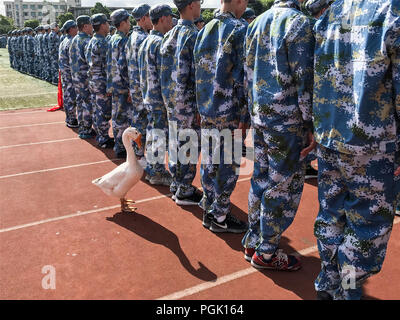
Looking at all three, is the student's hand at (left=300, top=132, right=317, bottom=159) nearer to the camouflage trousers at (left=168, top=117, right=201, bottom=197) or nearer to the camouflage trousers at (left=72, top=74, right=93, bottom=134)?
the camouflage trousers at (left=168, top=117, right=201, bottom=197)

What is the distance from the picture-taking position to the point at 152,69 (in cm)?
492

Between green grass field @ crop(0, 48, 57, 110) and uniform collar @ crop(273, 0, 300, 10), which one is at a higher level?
uniform collar @ crop(273, 0, 300, 10)

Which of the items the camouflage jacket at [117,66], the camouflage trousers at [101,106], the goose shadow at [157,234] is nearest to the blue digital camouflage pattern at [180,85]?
the goose shadow at [157,234]

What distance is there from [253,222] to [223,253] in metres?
0.45

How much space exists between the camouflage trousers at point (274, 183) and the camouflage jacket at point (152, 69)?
7.37 feet

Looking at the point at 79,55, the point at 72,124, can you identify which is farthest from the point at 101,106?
the point at 72,124

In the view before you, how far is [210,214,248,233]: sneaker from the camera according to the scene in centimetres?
392

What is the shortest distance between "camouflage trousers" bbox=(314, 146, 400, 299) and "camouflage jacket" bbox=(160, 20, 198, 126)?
2.07 m

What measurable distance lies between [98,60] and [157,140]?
102 inches

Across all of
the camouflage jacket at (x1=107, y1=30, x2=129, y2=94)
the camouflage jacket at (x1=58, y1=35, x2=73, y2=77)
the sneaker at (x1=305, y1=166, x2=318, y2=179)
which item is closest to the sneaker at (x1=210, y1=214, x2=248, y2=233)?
the sneaker at (x1=305, y1=166, x2=318, y2=179)
